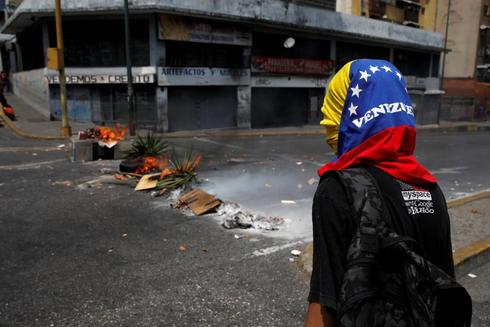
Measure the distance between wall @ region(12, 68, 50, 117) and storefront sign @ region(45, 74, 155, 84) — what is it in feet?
3.26

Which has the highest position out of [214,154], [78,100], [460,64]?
[460,64]

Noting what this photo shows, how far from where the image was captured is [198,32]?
2081 cm

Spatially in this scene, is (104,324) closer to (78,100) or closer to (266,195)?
(266,195)

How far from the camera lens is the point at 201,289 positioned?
14.0 feet

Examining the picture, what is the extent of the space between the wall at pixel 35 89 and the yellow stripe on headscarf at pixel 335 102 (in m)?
22.3

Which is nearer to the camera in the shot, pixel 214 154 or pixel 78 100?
pixel 214 154

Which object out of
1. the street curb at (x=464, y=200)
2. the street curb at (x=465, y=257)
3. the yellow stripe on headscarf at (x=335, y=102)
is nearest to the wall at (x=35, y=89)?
the street curb at (x=464, y=200)

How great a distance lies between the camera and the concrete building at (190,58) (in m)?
19.9

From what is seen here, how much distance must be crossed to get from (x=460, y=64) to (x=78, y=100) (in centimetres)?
4037

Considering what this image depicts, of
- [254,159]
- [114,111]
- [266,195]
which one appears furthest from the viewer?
[114,111]

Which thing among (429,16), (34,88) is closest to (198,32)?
(34,88)

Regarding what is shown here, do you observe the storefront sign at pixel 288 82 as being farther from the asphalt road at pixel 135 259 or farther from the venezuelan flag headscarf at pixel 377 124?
the venezuelan flag headscarf at pixel 377 124

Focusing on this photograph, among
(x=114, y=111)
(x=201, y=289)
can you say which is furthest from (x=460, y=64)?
(x=201, y=289)

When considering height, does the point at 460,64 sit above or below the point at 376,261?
above
